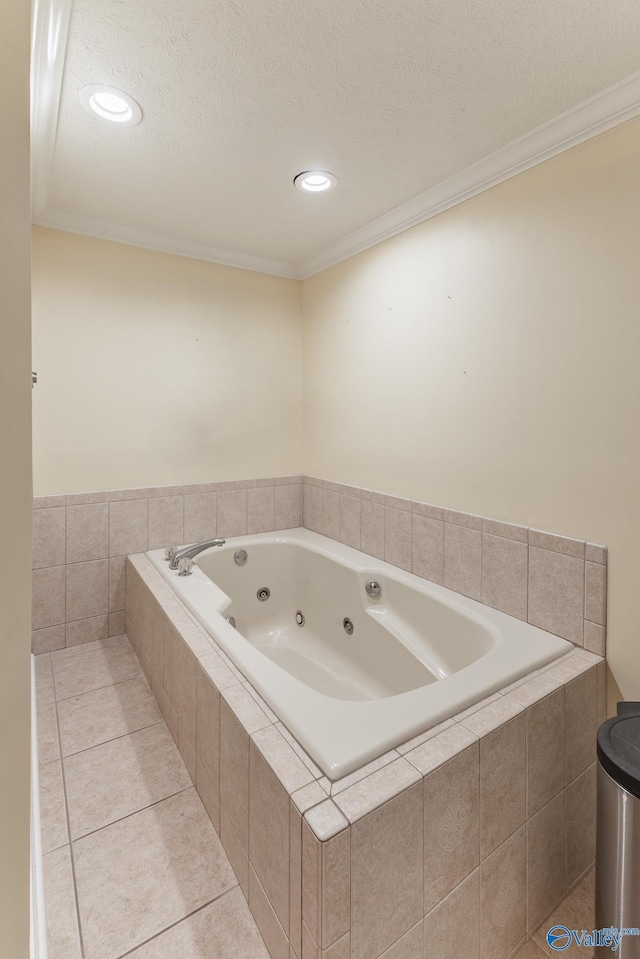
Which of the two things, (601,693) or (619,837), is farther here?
(601,693)

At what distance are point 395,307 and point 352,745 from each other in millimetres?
2006

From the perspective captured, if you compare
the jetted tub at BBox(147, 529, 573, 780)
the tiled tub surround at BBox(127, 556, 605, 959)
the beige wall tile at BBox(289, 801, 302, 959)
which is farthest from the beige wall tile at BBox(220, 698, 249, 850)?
the beige wall tile at BBox(289, 801, 302, 959)

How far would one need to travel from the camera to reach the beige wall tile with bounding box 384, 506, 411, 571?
7.58ft

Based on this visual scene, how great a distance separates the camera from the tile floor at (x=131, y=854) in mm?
1159

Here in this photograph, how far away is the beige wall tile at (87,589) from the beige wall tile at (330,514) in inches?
51.6

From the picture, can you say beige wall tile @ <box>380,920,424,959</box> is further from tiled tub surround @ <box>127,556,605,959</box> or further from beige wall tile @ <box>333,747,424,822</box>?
beige wall tile @ <box>333,747,424,822</box>

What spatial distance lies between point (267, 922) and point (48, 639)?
1.90 m

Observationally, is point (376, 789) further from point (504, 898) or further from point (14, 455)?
point (14, 455)

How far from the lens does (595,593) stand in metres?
1.55

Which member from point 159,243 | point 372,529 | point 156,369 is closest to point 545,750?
point 372,529

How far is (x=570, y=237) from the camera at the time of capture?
158 centimetres

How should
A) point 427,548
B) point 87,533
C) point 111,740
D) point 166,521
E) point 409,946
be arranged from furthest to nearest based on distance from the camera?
1. point 166,521
2. point 87,533
3. point 427,548
4. point 111,740
5. point 409,946

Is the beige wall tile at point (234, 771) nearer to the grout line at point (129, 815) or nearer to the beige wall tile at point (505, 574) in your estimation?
the grout line at point (129, 815)

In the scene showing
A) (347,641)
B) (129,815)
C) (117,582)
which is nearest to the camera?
(129,815)
